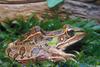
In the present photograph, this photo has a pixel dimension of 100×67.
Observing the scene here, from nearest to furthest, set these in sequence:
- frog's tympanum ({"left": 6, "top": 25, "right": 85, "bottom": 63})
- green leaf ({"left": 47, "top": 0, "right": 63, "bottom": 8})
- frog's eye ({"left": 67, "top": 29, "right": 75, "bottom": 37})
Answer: frog's tympanum ({"left": 6, "top": 25, "right": 85, "bottom": 63}) → frog's eye ({"left": 67, "top": 29, "right": 75, "bottom": 37}) → green leaf ({"left": 47, "top": 0, "right": 63, "bottom": 8})

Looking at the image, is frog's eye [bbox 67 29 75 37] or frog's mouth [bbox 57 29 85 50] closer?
frog's mouth [bbox 57 29 85 50]

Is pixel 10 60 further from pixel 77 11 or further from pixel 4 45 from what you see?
pixel 77 11

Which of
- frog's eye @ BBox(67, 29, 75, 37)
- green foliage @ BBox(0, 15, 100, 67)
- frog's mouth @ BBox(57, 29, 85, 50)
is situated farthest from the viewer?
frog's eye @ BBox(67, 29, 75, 37)

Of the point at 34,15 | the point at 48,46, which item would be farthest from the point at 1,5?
the point at 48,46

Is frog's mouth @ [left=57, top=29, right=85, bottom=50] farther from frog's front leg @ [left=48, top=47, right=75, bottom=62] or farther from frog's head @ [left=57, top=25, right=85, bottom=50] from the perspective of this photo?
frog's front leg @ [left=48, top=47, right=75, bottom=62]

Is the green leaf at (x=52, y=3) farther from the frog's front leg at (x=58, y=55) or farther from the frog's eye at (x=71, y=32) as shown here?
the frog's front leg at (x=58, y=55)

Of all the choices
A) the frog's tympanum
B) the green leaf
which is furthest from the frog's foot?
→ the green leaf

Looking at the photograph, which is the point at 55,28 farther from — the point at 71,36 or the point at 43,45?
the point at 43,45
